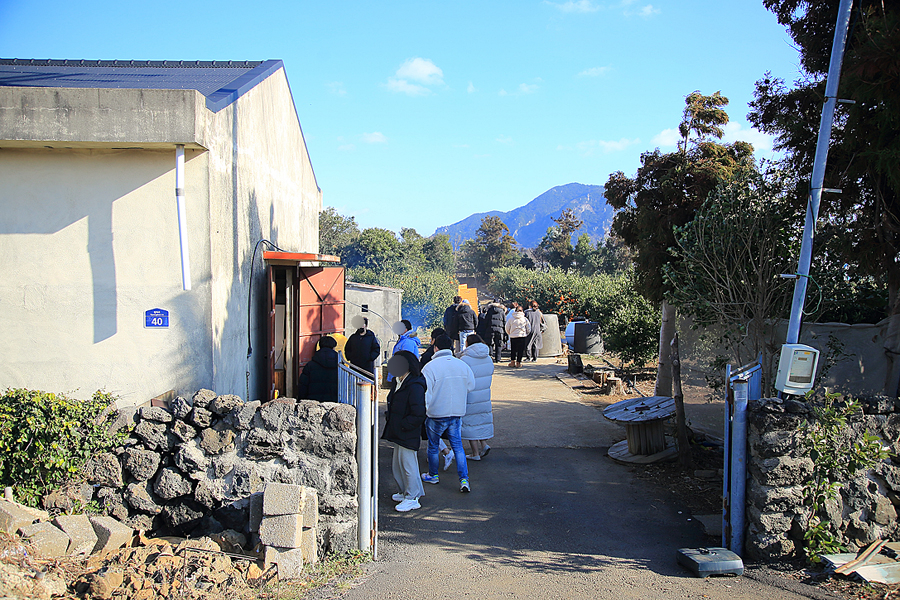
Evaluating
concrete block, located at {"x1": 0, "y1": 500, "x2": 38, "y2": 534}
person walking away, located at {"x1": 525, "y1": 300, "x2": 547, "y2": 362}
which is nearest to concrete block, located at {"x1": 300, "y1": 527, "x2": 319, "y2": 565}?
concrete block, located at {"x1": 0, "y1": 500, "x2": 38, "y2": 534}

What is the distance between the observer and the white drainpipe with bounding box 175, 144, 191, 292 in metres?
5.95

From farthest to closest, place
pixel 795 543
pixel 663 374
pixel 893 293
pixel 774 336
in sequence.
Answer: pixel 663 374 < pixel 774 336 < pixel 893 293 < pixel 795 543

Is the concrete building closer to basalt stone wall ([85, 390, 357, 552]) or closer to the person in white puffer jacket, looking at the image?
basalt stone wall ([85, 390, 357, 552])

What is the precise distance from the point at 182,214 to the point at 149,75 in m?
4.78

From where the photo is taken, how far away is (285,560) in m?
4.59

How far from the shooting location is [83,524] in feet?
15.1

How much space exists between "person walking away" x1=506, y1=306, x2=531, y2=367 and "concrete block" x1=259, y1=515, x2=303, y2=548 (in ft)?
37.4

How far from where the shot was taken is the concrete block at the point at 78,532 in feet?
14.6

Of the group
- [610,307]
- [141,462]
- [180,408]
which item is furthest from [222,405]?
[610,307]

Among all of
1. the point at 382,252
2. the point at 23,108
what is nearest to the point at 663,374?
the point at 23,108

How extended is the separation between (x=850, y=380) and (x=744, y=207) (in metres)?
2.38

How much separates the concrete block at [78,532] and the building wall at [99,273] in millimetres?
1790

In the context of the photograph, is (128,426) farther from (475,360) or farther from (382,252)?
(382,252)

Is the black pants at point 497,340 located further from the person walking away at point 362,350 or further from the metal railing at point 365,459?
the metal railing at point 365,459
